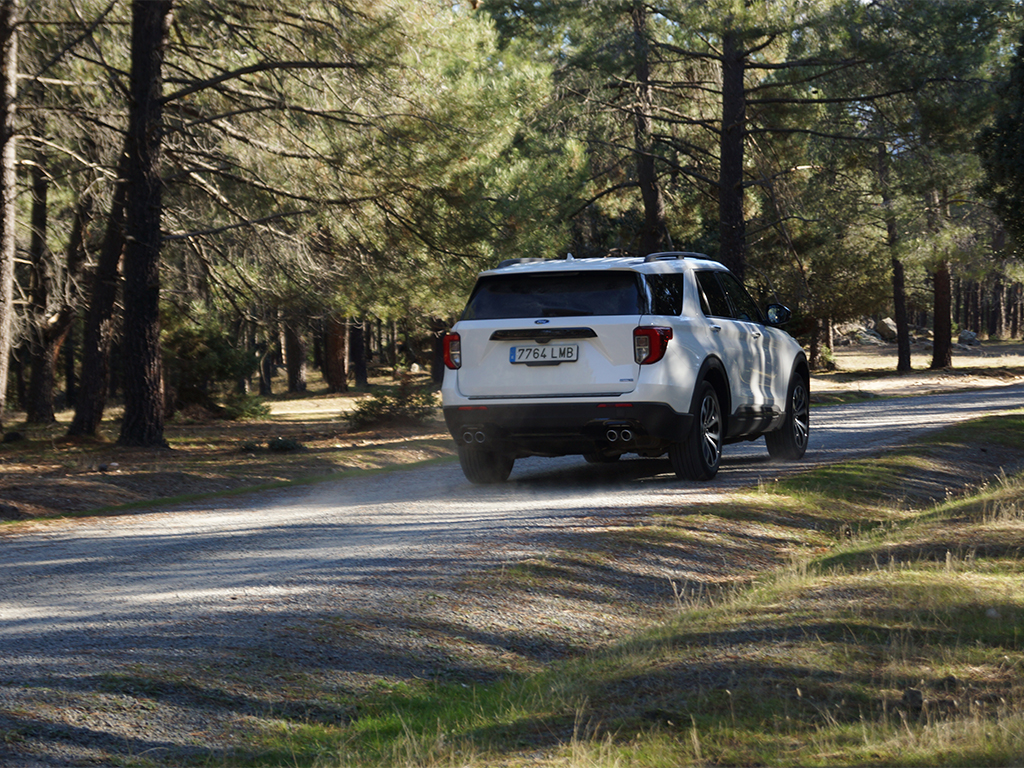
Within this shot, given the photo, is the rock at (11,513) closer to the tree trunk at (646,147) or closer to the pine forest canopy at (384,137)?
the pine forest canopy at (384,137)

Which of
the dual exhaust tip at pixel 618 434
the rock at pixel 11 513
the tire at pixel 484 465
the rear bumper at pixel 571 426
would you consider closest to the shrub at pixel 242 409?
the rock at pixel 11 513

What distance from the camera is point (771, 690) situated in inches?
175

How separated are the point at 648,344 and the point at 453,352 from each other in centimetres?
182

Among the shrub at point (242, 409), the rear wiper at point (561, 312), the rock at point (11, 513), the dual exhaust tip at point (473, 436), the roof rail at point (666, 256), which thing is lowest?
the rock at point (11, 513)

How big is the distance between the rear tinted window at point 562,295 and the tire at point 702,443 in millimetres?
1140

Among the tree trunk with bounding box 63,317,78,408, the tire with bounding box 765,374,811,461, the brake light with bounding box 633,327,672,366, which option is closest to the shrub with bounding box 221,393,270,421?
the tree trunk with bounding box 63,317,78,408

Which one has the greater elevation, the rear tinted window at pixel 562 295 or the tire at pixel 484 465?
the rear tinted window at pixel 562 295

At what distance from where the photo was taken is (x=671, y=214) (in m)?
30.3

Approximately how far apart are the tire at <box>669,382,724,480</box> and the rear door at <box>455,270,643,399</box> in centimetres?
98

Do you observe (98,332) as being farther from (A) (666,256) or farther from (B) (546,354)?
(A) (666,256)

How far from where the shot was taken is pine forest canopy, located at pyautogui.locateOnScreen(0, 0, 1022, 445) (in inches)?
605

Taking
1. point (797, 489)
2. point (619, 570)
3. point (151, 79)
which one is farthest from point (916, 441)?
point (151, 79)

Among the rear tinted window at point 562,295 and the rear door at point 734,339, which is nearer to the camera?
the rear tinted window at point 562,295

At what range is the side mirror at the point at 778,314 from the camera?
37.5 feet
